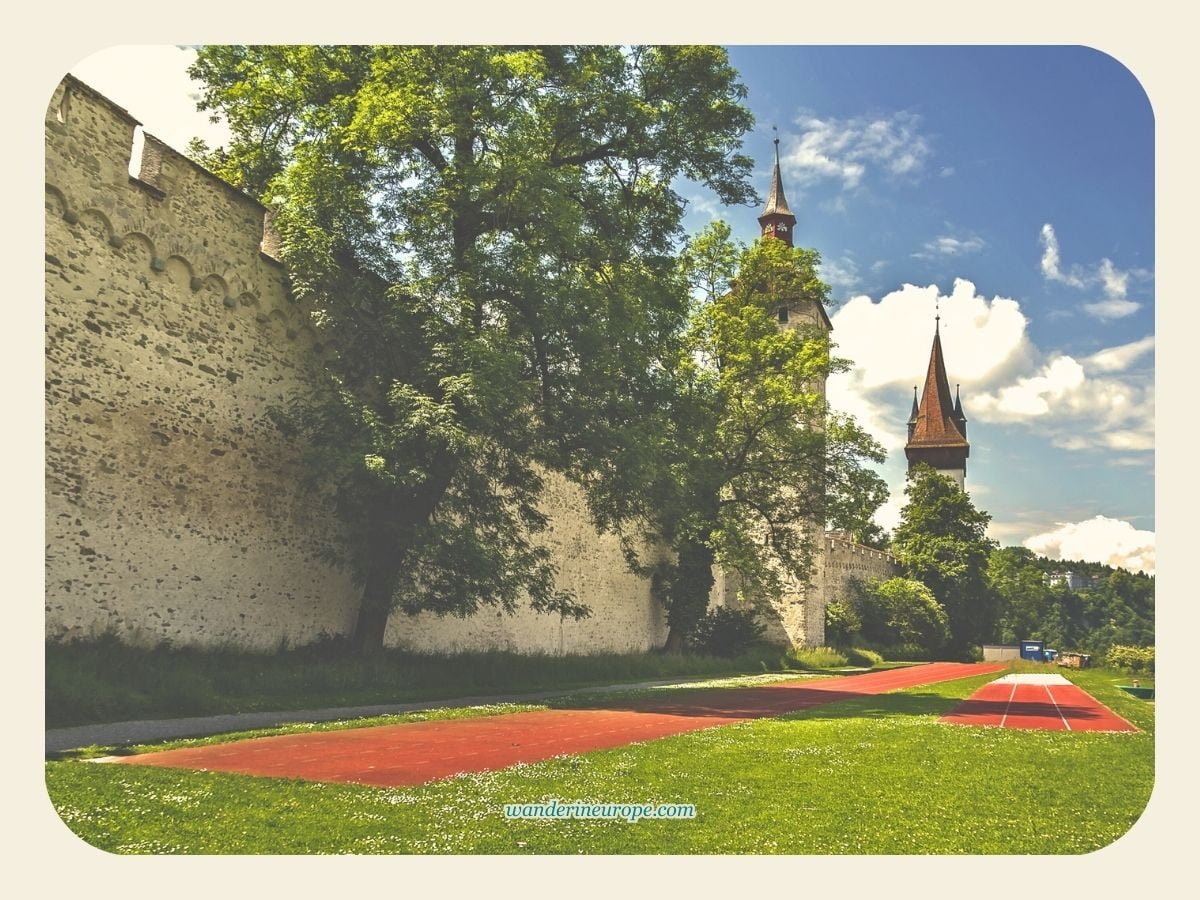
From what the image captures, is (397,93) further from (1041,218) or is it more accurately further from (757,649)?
(757,649)

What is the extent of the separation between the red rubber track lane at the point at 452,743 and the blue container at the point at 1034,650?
0.90 meters

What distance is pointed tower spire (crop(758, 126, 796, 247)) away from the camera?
7938 mm

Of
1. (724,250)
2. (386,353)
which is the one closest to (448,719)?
(386,353)

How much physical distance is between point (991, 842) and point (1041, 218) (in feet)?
15.3

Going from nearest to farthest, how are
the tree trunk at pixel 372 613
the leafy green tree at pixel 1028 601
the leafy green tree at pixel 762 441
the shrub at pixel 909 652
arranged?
1. the leafy green tree at pixel 1028 601
2. the tree trunk at pixel 372 613
3. the shrub at pixel 909 652
4. the leafy green tree at pixel 762 441

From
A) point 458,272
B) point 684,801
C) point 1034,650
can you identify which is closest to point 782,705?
point 1034,650

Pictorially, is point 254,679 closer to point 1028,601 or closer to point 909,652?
point 1028,601

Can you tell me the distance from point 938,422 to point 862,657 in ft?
63.1

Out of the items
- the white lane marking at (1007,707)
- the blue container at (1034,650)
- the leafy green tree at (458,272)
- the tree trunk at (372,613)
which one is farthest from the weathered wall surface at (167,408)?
the blue container at (1034,650)

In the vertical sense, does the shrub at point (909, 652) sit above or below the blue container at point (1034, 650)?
below

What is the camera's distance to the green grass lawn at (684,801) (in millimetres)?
5742

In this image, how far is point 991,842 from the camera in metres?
6.00

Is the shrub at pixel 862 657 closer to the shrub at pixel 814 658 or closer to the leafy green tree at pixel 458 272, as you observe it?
the shrub at pixel 814 658

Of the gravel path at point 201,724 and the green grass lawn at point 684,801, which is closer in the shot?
the green grass lawn at point 684,801
